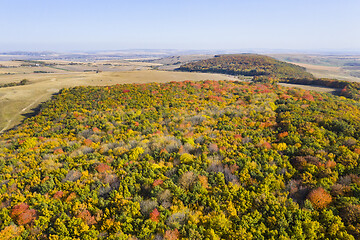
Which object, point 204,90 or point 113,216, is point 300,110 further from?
point 113,216

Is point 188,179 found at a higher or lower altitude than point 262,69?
lower

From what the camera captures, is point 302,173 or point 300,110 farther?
point 300,110

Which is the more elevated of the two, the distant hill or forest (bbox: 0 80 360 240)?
the distant hill

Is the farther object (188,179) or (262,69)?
(262,69)

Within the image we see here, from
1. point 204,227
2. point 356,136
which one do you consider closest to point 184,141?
point 204,227

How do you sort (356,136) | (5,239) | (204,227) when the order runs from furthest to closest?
(356,136) < (204,227) < (5,239)

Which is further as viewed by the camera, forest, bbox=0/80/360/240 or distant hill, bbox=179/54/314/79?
distant hill, bbox=179/54/314/79

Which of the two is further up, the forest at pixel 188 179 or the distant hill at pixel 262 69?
the distant hill at pixel 262 69

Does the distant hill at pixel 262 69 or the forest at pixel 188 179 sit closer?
the forest at pixel 188 179
